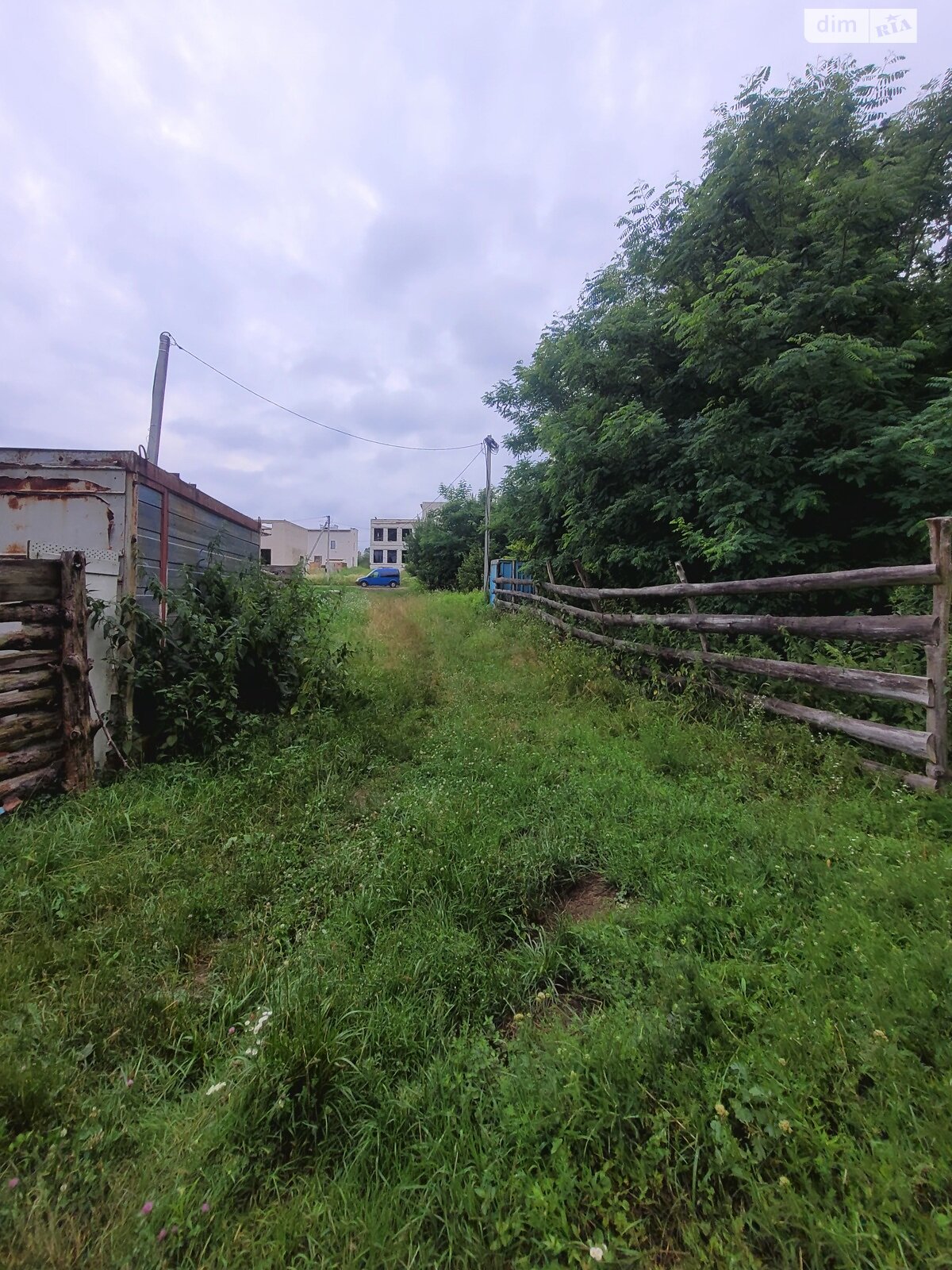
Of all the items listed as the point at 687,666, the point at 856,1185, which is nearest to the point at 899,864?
the point at 856,1185

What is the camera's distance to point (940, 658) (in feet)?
8.89

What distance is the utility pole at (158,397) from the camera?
11539 millimetres

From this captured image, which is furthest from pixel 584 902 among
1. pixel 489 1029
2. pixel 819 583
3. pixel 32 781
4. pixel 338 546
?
pixel 338 546

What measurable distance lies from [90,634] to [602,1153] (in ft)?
14.2

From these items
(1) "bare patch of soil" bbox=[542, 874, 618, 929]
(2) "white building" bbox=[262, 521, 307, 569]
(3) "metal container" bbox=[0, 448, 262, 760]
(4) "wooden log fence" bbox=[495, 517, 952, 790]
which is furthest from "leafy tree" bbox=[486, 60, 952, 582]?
(2) "white building" bbox=[262, 521, 307, 569]

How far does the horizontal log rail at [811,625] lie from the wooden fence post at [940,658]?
5 cm

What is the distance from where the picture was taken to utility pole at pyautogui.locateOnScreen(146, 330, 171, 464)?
1154 cm

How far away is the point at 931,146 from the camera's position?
18.2 ft

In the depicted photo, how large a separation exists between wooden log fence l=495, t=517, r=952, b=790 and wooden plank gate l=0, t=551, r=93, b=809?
4.98m

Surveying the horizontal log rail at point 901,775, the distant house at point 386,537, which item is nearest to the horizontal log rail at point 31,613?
the horizontal log rail at point 901,775

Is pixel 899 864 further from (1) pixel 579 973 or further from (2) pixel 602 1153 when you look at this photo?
(2) pixel 602 1153

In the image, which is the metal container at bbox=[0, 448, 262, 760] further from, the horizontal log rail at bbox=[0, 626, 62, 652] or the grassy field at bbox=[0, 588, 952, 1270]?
the grassy field at bbox=[0, 588, 952, 1270]

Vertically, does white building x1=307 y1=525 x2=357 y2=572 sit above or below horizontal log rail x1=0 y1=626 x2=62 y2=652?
above

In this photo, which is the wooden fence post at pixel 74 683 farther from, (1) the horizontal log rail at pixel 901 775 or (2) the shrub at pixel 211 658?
(1) the horizontal log rail at pixel 901 775
